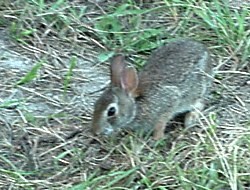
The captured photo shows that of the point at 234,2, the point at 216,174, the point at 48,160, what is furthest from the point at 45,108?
the point at 234,2

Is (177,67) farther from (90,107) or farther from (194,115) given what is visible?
(90,107)

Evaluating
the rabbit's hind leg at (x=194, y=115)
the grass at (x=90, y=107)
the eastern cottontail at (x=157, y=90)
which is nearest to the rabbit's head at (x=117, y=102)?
the eastern cottontail at (x=157, y=90)

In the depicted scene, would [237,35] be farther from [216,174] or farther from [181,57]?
[216,174]

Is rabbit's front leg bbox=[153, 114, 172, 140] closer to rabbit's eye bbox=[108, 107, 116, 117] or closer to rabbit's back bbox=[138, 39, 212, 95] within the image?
rabbit's back bbox=[138, 39, 212, 95]

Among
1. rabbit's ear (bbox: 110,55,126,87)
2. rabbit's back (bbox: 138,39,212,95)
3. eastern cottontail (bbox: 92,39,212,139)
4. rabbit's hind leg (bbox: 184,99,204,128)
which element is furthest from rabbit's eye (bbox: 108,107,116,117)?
rabbit's hind leg (bbox: 184,99,204,128)

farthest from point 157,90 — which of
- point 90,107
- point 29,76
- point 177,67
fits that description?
point 29,76

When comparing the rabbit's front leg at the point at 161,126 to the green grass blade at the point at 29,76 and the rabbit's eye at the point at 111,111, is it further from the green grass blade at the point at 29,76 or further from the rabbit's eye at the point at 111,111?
the green grass blade at the point at 29,76
